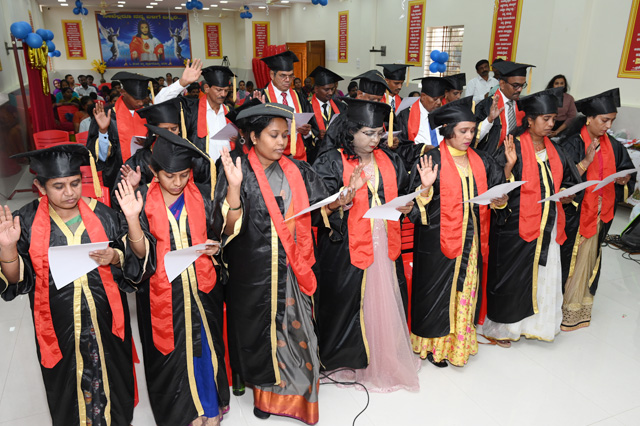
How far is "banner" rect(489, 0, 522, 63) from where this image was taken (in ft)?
26.5

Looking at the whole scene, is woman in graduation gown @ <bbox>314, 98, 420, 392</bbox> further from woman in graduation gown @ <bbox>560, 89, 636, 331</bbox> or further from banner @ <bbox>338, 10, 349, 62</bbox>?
banner @ <bbox>338, 10, 349, 62</bbox>

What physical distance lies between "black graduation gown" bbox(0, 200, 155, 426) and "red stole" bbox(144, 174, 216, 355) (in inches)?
2.9

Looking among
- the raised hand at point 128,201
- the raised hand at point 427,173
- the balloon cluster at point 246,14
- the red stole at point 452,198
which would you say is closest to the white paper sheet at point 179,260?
the raised hand at point 128,201

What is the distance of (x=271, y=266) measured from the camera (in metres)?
2.53

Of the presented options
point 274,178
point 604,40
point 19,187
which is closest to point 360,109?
point 274,178

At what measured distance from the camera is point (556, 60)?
24.4 feet

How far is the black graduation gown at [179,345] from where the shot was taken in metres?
2.40

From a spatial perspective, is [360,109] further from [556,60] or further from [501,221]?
[556,60]

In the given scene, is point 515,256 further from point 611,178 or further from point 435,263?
point 611,178

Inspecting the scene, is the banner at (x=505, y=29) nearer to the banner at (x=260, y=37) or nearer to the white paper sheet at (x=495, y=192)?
the white paper sheet at (x=495, y=192)

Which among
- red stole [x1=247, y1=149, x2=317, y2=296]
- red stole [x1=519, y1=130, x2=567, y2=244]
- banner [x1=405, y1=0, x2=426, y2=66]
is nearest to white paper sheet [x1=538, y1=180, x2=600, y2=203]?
red stole [x1=519, y1=130, x2=567, y2=244]

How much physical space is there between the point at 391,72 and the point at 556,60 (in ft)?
12.3

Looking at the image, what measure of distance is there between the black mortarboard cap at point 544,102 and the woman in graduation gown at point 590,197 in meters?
0.48

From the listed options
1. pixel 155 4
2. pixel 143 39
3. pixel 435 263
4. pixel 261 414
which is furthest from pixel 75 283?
pixel 143 39
